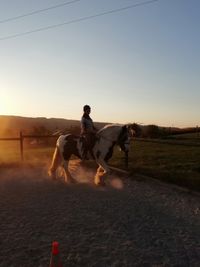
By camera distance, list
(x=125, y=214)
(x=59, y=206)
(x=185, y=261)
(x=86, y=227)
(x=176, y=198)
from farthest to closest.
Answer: (x=176, y=198)
(x=59, y=206)
(x=125, y=214)
(x=86, y=227)
(x=185, y=261)

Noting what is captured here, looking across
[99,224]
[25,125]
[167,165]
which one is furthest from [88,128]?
[25,125]

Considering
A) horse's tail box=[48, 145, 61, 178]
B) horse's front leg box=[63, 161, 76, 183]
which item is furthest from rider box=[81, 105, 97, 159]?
horse's tail box=[48, 145, 61, 178]

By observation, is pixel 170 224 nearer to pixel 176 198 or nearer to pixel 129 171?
pixel 176 198

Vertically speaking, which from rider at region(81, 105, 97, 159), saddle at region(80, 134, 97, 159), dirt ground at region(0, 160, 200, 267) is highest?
rider at region(81, 105, 97, 159)

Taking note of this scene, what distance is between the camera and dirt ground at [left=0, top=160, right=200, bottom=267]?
7012 mm

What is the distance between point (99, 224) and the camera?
901 cm

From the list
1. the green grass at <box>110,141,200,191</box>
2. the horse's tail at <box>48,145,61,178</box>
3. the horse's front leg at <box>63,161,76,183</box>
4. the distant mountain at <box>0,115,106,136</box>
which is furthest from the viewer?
the distant mountain at <box>0,115,106,136</box>

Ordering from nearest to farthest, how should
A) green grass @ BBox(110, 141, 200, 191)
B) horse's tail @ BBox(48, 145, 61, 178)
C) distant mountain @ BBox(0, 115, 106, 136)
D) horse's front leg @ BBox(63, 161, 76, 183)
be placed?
green grass @ BBox(110, 141, 200, 191)
horse's front leg @ BBox(63, 161, 76, 183)
horse's tail @ BBox(48, 145, 61, 178)
distant mountain @ BBox(0, 115, 106, 136)

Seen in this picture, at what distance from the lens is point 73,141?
1491 cm

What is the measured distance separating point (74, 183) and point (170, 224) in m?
5.98

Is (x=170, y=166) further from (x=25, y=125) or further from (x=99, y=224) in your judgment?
(x=25, y=125)

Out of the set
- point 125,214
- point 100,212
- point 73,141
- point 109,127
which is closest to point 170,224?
point 125,214

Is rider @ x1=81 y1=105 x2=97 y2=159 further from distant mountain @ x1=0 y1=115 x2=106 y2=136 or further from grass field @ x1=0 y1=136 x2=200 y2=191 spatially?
distant mountain @ x1=0 y1=115 x2=106 y2=136

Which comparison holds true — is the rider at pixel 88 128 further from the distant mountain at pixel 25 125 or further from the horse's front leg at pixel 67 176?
the distant mountain at pixel 25 125
